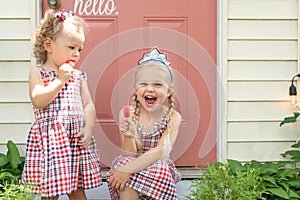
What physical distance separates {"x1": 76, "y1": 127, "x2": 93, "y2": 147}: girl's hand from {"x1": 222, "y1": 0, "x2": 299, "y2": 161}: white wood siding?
3.82 ft

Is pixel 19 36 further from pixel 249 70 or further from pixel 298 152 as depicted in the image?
pixel 298 152

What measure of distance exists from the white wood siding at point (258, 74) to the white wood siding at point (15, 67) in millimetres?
1357

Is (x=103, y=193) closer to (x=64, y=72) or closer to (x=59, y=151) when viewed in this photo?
(x=59, y=151)

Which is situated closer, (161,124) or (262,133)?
(161,124)

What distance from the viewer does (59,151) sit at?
251cm

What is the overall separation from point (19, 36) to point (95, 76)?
0.58 metres

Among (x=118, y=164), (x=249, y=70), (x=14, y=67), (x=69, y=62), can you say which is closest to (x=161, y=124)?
(x=118, y=164)

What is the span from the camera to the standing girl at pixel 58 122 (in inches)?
97.7

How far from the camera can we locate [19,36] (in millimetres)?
3213

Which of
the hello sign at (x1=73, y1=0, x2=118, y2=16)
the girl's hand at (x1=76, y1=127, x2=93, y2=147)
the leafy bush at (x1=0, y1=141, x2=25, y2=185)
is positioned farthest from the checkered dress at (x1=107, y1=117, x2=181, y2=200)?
the hello sign at (x1=73, y1=0, x2=118, y2=16)

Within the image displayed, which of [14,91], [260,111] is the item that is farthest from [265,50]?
[14,91]

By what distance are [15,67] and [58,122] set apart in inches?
34.8

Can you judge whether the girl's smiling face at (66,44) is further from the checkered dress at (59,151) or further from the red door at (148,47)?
the red door at (148,47)

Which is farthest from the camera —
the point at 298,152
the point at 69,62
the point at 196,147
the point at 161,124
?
the point at 196,147
